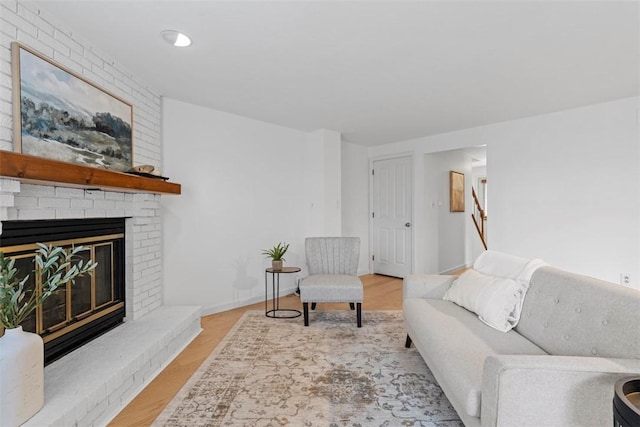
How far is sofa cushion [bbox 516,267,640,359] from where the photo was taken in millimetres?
1236

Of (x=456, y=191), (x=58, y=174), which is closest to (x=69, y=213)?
(x=58, y=174)

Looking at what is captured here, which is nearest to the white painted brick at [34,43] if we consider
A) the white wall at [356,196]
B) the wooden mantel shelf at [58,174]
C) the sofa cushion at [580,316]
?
the wooden mantel shelf at [58,174]

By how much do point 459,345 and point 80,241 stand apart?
2444 mm

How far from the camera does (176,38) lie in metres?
2.05

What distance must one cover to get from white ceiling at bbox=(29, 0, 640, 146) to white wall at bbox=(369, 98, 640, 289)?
0.35 m

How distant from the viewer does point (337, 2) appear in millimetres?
1710

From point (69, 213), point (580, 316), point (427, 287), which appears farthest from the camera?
point (427, 287)

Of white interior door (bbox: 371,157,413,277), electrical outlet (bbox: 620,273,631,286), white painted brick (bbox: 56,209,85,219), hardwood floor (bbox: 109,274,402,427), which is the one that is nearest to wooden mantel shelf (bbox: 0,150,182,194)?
white painted brick (bbox: 56,209,85,219)

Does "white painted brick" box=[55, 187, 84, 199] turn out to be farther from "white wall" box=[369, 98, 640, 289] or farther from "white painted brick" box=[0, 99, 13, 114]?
"white wall" box=[369, 98, 640, 289]

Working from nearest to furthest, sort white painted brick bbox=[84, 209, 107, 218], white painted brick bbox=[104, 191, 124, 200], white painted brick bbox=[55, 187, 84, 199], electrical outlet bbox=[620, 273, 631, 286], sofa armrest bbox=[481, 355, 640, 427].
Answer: sofa armrest bbox=[481, 355, 640, 427], white painted brick bbox=[55, 187, 84, 199], white painted brick bbox=[84, 209, 107, 218], white painted brick bbox=[104, 191, 124, 200], electrical outlet bbox=[620, 273, 631, 286]

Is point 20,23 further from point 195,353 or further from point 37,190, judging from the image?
point 195,353

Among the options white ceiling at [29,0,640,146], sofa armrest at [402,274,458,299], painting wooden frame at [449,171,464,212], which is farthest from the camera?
painting wooden frame at [449,171,464,212]

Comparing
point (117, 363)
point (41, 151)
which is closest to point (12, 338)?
point (117, 363)

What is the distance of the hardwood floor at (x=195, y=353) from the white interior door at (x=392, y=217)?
62 centimetres
